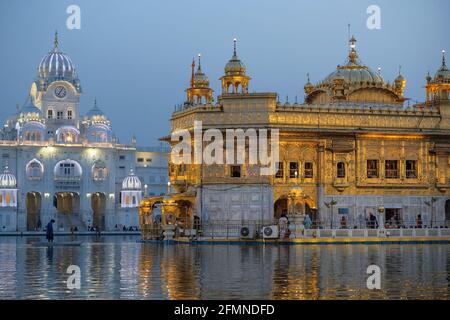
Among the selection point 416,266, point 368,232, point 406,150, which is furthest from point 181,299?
point 406,150

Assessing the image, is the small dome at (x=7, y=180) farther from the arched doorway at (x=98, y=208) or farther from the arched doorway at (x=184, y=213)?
the arched doorway at (x=184, y=213)

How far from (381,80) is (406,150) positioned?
7781mm

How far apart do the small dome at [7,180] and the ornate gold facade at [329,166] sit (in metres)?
39.7

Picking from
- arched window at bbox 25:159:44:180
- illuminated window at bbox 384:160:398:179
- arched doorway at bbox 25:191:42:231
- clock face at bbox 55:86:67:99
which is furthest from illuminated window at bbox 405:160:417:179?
clock face at bbox 55:86:67:99

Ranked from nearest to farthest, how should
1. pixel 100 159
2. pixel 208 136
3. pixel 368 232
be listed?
1. pixel 368 232
2. pixel 208 136
3. pixel 100 159

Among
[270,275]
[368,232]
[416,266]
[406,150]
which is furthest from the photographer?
[406,150]

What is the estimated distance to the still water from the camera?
59.9ft

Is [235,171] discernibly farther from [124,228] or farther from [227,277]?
[124,228]

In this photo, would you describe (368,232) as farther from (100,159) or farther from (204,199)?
(100,159)

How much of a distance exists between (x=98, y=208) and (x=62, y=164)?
22.5 feet

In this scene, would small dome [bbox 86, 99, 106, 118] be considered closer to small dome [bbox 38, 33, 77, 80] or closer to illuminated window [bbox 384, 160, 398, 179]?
small dome [bbox 38, 33, 77, 80]

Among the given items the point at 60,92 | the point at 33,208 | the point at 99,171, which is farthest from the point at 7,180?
the point at 60,92

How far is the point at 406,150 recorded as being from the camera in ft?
173

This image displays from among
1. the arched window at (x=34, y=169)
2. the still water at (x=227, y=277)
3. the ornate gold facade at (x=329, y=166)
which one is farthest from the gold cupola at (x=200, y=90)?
the arched window at (x=34, y=169)
